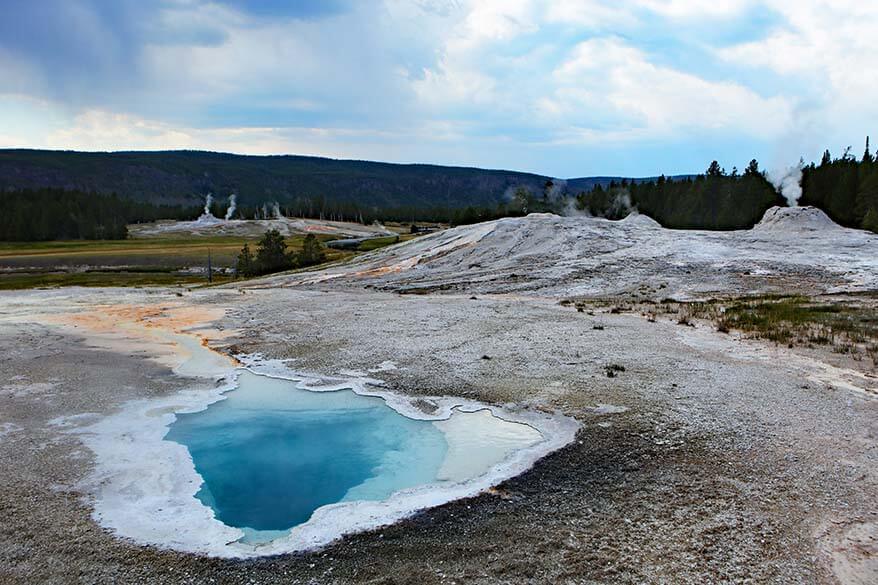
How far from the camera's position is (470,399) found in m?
12.7

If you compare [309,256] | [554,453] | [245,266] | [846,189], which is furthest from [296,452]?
[846,189]

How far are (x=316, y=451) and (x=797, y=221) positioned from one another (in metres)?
41.5

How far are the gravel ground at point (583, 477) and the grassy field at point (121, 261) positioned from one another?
123ft

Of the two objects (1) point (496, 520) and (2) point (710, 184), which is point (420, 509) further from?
(2) point (710, 184)

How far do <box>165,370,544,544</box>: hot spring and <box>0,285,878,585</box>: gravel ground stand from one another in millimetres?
1138

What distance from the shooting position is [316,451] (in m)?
10.6

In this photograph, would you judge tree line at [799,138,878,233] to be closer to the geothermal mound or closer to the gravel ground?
the geothermal mound

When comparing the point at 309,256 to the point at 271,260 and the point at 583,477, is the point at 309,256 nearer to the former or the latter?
the point at 271,260

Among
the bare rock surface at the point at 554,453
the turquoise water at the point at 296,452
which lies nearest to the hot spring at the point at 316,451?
the turquoise water at the point at 296,452

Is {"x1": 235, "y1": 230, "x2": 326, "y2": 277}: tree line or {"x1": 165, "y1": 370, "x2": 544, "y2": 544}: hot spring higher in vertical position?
{"x1": 165, "y1": 370, "x2": 544, "y2": 544}: hot spring

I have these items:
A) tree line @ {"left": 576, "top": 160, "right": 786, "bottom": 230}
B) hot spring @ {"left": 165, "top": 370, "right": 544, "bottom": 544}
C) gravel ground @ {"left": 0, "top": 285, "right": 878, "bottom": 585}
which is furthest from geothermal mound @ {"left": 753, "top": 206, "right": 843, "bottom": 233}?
hot spring @ {"left": 165, "top": 370, "right": 544, "bottom": 544}

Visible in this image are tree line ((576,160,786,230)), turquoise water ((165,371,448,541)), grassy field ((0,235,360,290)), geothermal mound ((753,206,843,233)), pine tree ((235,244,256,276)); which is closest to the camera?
turquoise water ((165,371,448,541))

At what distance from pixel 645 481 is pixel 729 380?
6.06m

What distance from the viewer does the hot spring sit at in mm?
8484
